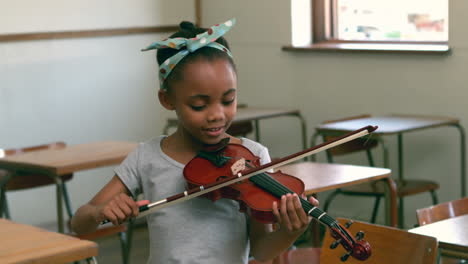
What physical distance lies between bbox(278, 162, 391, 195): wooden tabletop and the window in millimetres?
1469

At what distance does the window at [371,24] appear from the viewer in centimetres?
478

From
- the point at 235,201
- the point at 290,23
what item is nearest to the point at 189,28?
the point at 235,201

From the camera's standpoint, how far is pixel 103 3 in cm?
545

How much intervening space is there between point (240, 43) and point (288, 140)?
2.60 feet

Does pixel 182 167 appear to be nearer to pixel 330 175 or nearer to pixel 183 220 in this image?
pixel 183 220

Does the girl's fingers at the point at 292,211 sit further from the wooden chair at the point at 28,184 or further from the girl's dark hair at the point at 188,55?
the wooden chair at the point at 28,184

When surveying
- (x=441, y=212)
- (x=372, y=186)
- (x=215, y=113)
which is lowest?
(x=372, y=186)

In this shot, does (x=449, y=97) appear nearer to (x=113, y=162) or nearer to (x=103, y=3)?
(x=113, y=162)

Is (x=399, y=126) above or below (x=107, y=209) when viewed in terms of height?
below

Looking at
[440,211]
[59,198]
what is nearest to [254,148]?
[440,211]

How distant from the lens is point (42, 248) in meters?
1.92

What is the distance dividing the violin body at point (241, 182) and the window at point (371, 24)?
10.1ft

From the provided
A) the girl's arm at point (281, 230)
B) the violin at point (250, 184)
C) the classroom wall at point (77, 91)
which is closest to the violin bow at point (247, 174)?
the violin at point (250, 184)

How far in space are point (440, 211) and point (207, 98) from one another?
129cm
